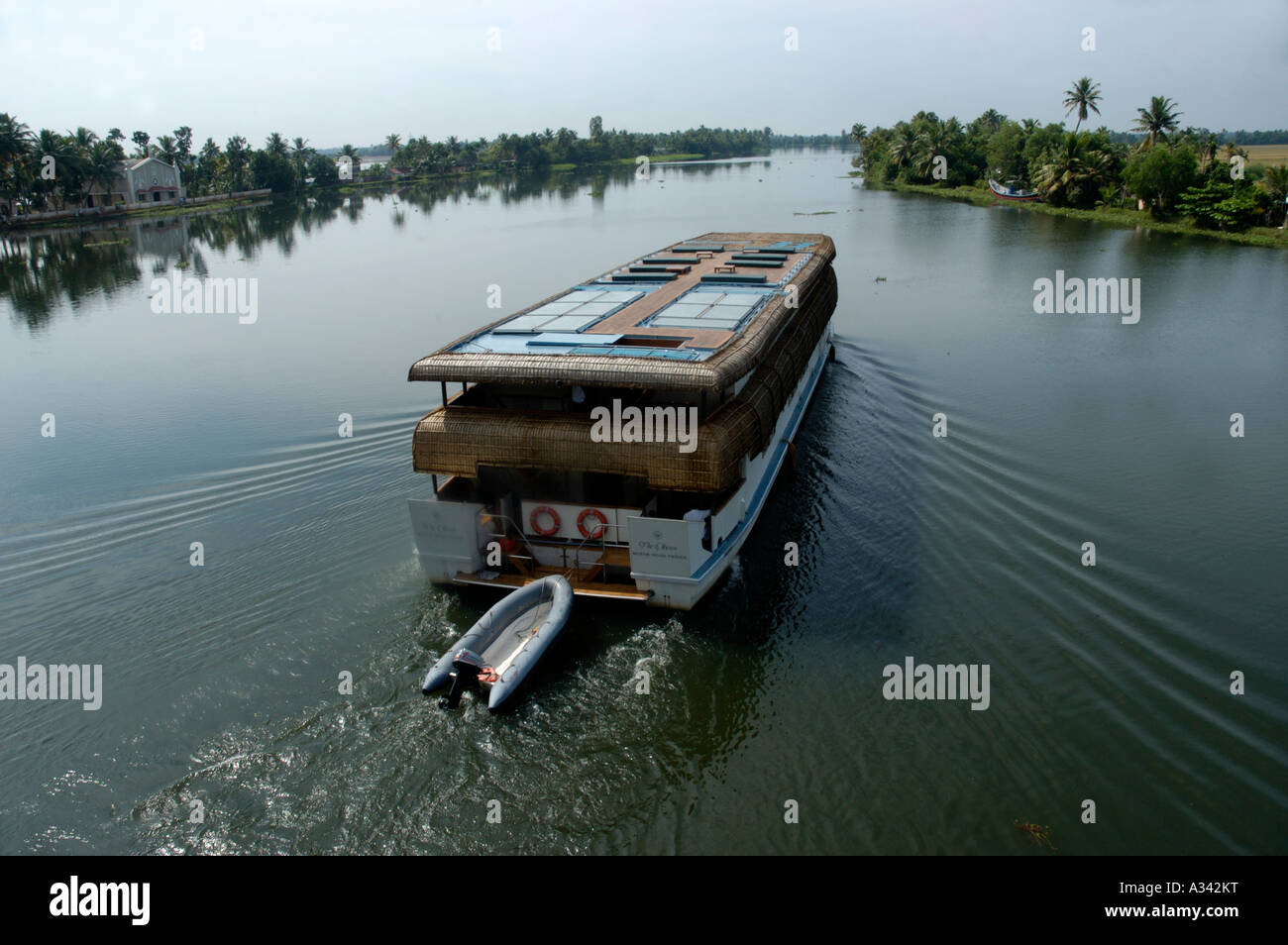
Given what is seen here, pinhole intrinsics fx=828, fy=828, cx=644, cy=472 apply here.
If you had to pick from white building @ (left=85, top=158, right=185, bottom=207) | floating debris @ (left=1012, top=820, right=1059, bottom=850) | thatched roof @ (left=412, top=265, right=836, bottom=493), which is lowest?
floating debris @ (left=1012, top=820, right=1059, bottom=850)

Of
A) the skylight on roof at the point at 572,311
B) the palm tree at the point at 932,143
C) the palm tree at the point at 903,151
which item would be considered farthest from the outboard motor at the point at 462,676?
the palm tree at the point at 903,151

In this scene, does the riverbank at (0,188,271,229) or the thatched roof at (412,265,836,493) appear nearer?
the thatched roof at (412,265,836,493)

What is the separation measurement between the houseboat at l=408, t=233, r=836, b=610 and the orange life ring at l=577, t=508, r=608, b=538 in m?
0.02

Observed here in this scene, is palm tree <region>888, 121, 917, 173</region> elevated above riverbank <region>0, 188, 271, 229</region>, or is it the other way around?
palm tree <region>888, 121, 917, 173</region>

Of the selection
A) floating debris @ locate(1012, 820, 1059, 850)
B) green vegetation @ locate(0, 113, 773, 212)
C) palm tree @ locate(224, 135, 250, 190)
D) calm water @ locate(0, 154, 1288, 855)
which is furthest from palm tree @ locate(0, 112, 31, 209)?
floating debris @ locate(1012, 820, 1059, 850)

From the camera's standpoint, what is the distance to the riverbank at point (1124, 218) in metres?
42.6

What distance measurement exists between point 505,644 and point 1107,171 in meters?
61.6

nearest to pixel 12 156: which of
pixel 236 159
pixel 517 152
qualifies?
pixel 236 159

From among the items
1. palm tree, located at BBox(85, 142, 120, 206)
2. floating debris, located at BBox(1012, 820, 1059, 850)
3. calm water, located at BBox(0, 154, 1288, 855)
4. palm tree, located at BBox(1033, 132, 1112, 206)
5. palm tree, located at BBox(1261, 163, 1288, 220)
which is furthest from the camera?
palm tree, located at BBox(85, 142, 120, 206)

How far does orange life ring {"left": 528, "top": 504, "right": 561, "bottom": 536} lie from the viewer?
14.2 metres

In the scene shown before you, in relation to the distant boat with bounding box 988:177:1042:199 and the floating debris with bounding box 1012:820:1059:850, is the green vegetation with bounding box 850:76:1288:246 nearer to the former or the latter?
the distant boat with bounding box 988:177:1042:199

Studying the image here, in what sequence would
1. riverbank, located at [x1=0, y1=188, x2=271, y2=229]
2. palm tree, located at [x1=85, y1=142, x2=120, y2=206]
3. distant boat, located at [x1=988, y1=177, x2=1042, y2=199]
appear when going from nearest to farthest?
distant boat, located at [x1=988, y1=177, x2=1042, y2=199], riverbank, located at [x1=0, y1=188, x2=271, y2=229], palm tree, located at [x1=85, y1=142, x2=120, y2=206]

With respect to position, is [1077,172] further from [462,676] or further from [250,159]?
[250,159]

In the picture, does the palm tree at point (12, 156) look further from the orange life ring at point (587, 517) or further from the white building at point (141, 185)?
the orange life ring at point (587, 517)
